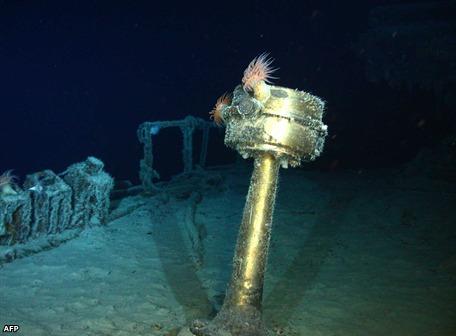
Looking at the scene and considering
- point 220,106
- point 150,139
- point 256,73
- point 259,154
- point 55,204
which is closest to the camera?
point 256,73

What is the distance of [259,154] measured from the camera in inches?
125

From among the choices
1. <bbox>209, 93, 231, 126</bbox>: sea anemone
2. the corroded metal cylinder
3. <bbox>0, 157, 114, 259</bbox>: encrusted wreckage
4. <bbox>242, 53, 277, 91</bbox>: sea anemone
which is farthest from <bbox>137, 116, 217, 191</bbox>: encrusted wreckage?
<bbox>242, 53, 277, 91</bbox>: sea anemone

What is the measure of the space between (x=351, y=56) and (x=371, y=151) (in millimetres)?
9489

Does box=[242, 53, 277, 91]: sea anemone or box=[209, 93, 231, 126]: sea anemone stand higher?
box=[242, 53, 277, 91]: sea anemone

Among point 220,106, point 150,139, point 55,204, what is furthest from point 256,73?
point 150,139

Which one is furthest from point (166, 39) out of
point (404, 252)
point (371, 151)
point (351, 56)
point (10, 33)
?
point (404, 252)

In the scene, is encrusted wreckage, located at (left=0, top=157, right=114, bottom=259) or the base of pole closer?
the base of pole

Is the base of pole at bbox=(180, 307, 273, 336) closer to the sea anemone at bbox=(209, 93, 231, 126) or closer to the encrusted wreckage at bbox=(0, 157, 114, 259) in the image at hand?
the sea anemone at bbox=(209, 93, 231, 126)

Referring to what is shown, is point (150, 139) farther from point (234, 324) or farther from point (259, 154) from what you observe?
point (234, 324)

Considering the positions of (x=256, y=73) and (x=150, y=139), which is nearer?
(x=256, y=73)

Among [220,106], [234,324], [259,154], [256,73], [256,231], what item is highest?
[256,73]

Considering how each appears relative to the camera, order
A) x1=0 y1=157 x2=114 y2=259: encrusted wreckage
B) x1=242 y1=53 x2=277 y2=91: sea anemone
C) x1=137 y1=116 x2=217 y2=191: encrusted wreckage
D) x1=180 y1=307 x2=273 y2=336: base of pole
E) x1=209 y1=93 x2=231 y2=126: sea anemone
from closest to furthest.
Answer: x1=242 y1=53 x2=277 y2=91: sea anemone, x1=180 y1=307 x2=273 y2=336: base of pole, x1=209 y1=93 x2=231 y2=126: sea anemone, x1=0 y1=157 x2=114 y2=259: encrusted wreckage, x1=137 y1=116 x2=217 y2=191: encrusted wreckage

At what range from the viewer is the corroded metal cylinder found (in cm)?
299

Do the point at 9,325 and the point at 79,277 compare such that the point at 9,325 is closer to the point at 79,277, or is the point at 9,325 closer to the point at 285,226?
the point at 79,277
